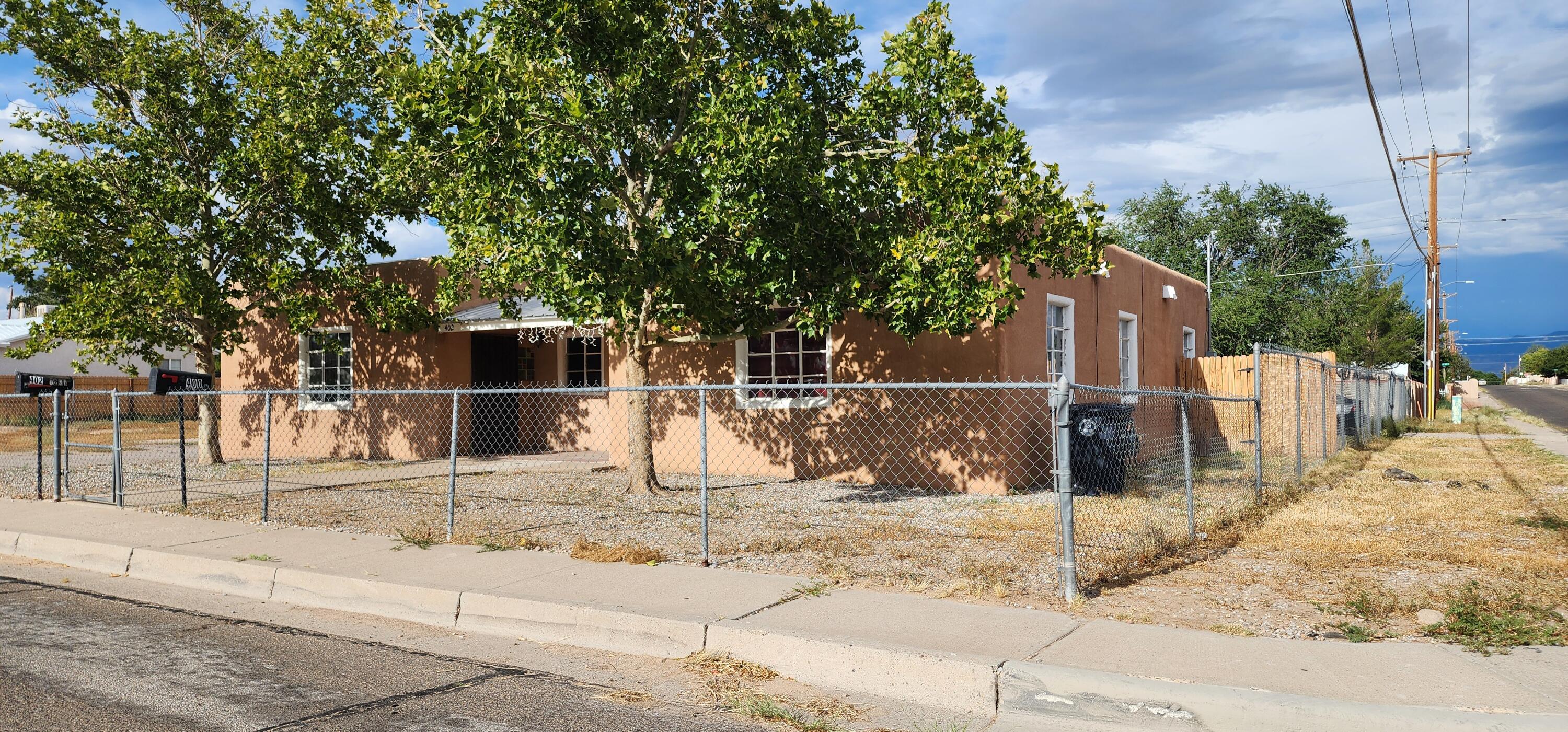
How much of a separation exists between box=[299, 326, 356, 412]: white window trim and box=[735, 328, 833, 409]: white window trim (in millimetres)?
8473

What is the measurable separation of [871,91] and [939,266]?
8.24 ft

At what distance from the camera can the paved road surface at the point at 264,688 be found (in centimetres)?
445

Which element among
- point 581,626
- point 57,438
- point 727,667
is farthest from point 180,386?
point 727,667

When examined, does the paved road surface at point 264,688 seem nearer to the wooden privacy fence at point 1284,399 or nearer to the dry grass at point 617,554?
the dry grass at point 617,554

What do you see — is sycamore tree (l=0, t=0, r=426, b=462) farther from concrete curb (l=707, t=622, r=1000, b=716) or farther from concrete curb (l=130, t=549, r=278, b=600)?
concrete curb (l=707, t=622, r=1000, b=716)

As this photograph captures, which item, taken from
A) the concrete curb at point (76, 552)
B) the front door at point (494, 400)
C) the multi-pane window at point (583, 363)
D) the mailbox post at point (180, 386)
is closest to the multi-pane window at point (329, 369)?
the front door at point (494, 400)

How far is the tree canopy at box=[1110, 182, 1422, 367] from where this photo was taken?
4150 cm

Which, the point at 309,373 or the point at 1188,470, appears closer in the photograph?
the point at 1188,470

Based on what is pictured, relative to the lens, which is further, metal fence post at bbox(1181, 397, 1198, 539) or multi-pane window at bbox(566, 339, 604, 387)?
multi-pane window at bbox(566, 339, 604, 387)

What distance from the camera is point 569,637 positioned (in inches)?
240

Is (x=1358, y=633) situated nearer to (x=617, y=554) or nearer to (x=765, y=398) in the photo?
(x=617, y=554)

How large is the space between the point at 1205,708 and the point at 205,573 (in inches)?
287

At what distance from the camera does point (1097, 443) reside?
1153 centimetres

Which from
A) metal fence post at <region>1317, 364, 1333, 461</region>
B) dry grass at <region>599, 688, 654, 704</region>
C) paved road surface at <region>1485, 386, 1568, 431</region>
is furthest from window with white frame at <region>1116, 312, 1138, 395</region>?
paved road surface at <region>1485, 386, 1568, 431</region>
